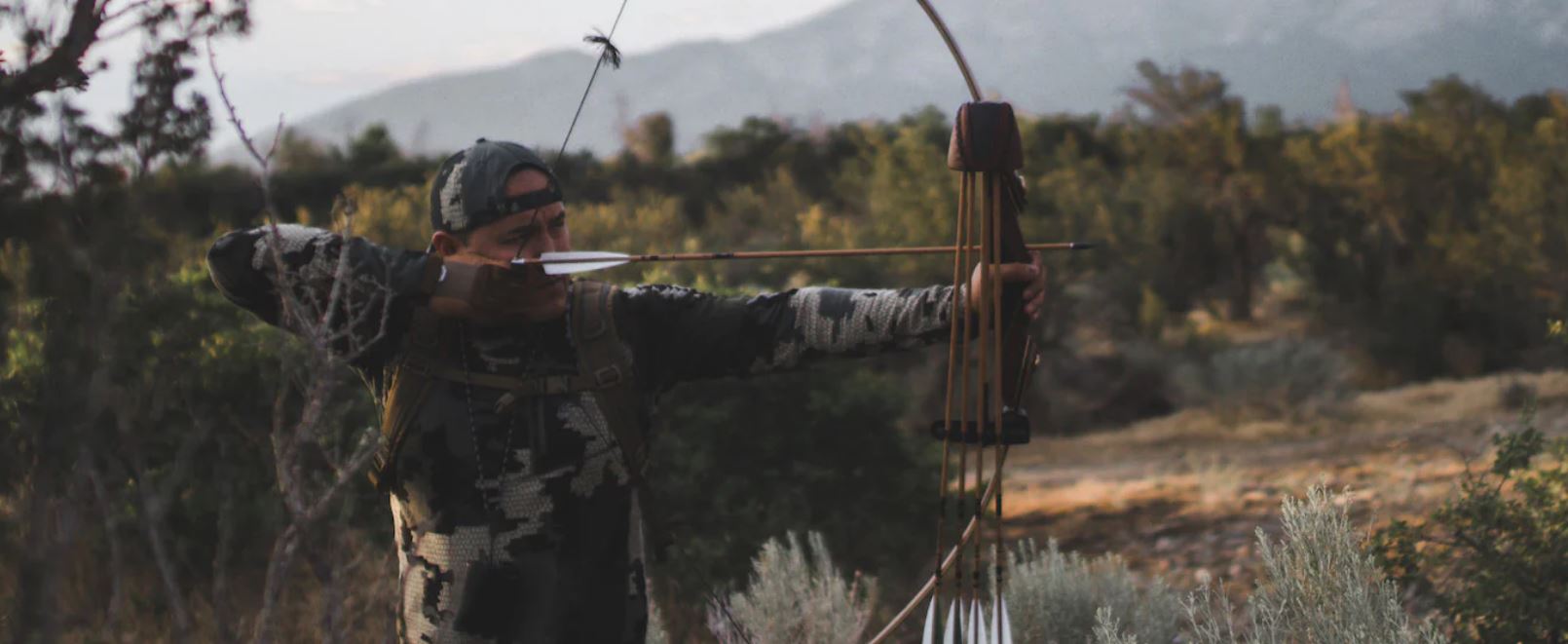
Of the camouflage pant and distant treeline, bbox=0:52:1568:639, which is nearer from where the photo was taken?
distant treeline, bbox=0:52:1568:639

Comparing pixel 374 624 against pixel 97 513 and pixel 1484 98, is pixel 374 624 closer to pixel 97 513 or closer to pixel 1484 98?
pixel 97 513

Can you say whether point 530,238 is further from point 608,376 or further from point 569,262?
point 608,376

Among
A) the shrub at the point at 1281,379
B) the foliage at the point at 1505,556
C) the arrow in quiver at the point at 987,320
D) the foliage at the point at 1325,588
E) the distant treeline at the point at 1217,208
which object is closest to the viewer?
the arrow in quiver at the point at 987,320

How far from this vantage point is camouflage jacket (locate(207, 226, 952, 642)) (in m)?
2.58

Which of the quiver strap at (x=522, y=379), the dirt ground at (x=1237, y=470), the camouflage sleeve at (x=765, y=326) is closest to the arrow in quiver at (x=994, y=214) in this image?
the camouflage sleeve at (x=765, y=326)

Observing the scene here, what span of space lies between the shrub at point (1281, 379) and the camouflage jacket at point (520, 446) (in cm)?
1155

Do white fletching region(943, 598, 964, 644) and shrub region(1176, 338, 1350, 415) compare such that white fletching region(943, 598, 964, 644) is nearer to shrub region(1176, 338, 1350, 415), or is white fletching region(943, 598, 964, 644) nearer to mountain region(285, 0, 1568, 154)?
shrub region(1176, 338, 1350, 415)

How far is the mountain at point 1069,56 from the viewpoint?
85.7 m

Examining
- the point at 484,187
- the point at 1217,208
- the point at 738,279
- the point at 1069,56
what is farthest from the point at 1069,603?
the point at 1069,56

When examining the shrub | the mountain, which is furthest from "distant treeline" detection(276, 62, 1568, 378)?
the mountain

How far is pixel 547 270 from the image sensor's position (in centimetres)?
253

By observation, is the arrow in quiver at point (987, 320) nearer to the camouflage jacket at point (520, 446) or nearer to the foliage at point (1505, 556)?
the camouflage jacket at point (520, 446)

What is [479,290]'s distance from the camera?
8.27 feet

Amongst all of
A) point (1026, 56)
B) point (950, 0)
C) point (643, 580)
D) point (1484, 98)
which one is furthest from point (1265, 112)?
point (1026, 56)
